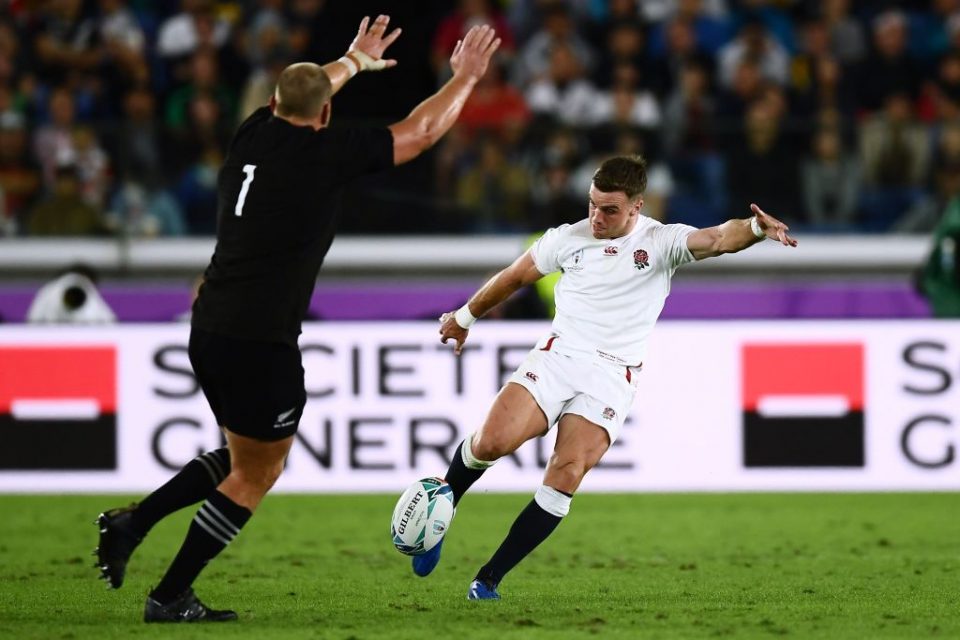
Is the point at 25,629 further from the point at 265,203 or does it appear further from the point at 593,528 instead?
the point at 593,528

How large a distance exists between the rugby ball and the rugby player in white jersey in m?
0.20

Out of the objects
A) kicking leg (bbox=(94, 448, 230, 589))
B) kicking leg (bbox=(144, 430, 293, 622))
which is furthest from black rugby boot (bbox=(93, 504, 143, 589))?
kicking leg (bbox=(144, 430, 293, 622))

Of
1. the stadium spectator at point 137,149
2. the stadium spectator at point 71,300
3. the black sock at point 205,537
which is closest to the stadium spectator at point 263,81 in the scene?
the stadium spectator at point 137,149

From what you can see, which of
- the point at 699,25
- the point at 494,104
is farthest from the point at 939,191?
the point at 494,104

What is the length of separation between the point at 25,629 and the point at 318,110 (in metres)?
2.21

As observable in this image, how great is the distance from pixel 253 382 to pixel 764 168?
25.1ft

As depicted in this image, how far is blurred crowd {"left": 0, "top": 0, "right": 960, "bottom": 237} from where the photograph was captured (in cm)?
1283

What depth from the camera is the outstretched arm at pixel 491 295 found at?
6.95 m

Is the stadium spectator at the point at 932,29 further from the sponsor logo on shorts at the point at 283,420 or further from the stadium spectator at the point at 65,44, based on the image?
the sponsor logo on shorts at the point at 283,420

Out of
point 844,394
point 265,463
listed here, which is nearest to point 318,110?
point 265,463

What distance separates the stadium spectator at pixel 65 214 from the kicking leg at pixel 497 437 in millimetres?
6764

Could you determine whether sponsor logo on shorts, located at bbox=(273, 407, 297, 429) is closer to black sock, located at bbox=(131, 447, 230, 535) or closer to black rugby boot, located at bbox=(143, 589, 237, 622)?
black sock, located at bbox=(131, 447, 230, 535)

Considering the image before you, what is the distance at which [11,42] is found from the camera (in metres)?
14.2

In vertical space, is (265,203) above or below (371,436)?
above
